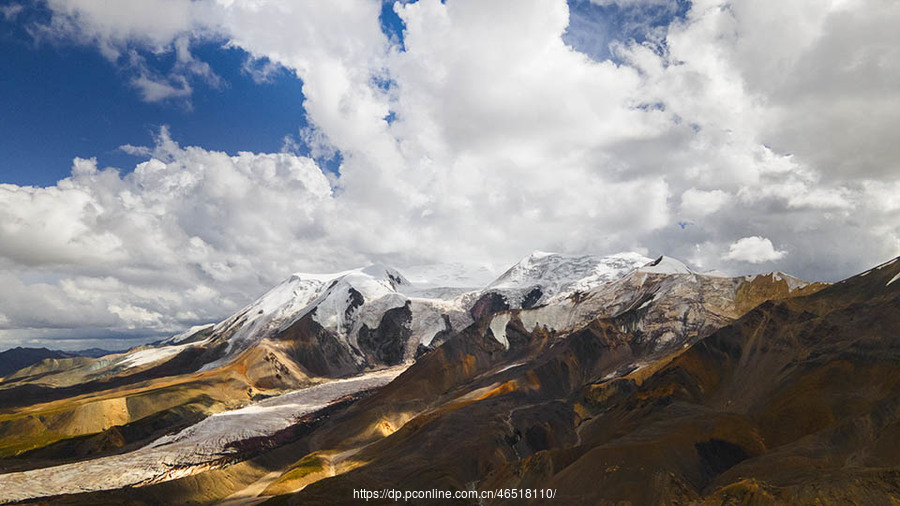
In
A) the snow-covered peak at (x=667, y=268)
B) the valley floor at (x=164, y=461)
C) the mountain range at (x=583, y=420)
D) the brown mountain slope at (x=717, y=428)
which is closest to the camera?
the brown mountain slope at (x=717, y=428)

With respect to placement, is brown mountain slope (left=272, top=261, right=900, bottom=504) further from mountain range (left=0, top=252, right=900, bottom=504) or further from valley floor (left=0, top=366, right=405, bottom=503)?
valley floor (left=0, top=366, right=405, bottom=503)

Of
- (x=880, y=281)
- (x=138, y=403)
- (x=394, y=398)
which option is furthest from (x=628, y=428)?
(x=138, y=403)

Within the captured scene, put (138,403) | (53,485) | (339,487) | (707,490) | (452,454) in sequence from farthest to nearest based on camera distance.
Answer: (138,403)
(53,485)
(452,454)
(339,487)
(707,490)

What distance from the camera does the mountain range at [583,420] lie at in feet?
187

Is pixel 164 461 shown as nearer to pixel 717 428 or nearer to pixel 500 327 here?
pixel 717 428

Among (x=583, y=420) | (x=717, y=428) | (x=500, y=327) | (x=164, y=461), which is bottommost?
(x=717, y=428)

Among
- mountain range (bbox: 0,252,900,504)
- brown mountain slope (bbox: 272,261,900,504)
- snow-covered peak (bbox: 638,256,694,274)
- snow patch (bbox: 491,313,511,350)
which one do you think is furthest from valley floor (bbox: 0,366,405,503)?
snow-covered peak (bbox: 638,256,694,274)

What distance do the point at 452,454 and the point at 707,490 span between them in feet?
126

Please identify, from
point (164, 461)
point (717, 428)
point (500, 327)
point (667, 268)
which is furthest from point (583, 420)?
point (667, 268)

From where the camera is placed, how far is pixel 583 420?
315ft

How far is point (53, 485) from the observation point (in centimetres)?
8988

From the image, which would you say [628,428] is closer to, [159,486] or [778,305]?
[778,305]

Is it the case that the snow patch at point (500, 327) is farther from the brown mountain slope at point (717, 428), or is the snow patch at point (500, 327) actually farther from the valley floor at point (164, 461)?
the valley floor at point (164, 461)

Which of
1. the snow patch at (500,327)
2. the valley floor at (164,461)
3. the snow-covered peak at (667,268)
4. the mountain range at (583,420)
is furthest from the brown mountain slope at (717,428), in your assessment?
the snow-covered peak at (667,268)
